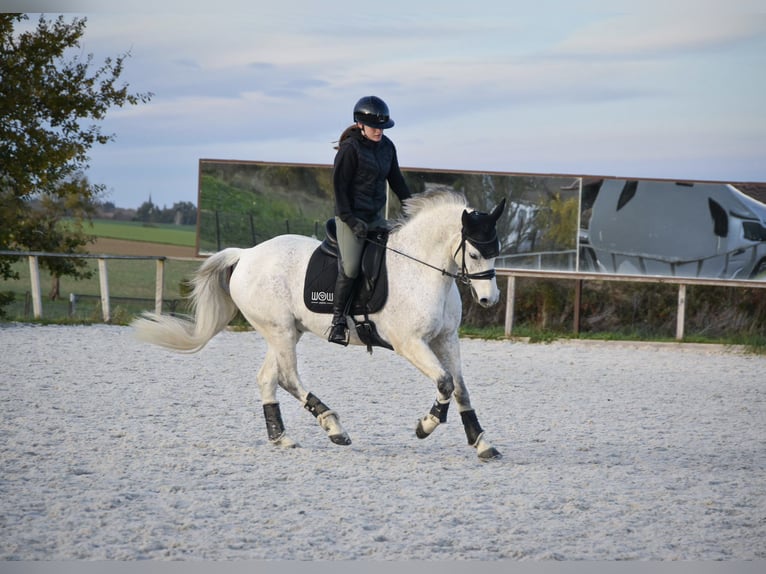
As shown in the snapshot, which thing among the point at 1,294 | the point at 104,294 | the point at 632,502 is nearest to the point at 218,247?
the point at 104,294

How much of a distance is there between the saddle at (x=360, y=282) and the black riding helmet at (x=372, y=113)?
765 mm

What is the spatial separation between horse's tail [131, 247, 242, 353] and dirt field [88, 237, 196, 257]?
28724mm

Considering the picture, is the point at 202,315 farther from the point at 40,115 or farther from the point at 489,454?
the point at 40,115

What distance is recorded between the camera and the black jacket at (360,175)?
6777 millimetres

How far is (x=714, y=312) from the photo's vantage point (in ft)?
56.1

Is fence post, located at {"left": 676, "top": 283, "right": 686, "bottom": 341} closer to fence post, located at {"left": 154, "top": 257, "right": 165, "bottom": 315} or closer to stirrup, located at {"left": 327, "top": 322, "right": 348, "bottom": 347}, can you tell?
fence post, located at {"left": 154, "top": 257, "right": 165, "bottom": 315}

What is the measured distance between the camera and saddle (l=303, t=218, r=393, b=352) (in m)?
6.86

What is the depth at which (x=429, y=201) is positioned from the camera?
6.96m

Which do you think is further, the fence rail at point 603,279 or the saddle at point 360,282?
the fence rail at point 603,279

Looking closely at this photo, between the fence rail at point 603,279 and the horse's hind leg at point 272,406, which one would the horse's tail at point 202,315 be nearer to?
the horse's hind leg at point 272,406

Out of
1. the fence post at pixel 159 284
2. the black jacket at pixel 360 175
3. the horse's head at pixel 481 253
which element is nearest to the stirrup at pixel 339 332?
the black jacket at pixel 360 175

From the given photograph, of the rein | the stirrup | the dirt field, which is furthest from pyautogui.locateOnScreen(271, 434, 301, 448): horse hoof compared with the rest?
the dirt field

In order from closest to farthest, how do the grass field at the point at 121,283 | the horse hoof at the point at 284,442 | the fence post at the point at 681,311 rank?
1. the horse hoof at the point at 284,442
2. the fence post at the point at 681,311
3. the grass field at the point at 121,283

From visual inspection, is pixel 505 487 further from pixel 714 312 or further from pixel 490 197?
pixel 714 312
